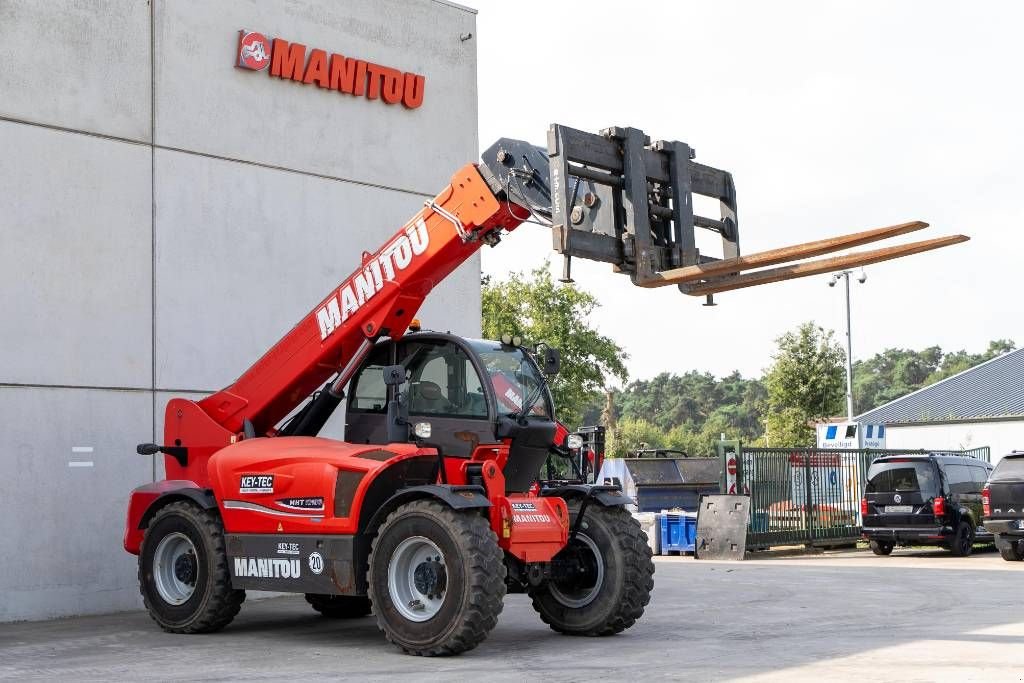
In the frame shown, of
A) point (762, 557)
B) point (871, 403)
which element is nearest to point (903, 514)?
point (762, 557)

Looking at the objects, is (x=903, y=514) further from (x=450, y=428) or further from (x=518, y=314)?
(x=518, y=314)

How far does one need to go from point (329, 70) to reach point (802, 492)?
13.0 m

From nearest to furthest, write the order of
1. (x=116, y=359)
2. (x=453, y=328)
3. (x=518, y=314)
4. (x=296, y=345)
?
1. (x=296, y=345)
2. (x=116, y=359)
3. (x=453, y=328)
4. (x=518, y=314)

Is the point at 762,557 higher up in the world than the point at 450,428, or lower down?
lower down

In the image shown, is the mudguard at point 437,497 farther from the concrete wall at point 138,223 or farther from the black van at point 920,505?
the black van at point 920,505

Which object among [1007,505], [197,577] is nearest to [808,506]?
[1007,505]

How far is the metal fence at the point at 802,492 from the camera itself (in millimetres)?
23547

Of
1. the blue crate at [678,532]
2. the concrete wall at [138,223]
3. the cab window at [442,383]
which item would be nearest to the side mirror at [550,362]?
the cab window at [442,383]

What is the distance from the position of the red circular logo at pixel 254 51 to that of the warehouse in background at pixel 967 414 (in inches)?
1368

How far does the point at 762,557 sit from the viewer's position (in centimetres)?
2319

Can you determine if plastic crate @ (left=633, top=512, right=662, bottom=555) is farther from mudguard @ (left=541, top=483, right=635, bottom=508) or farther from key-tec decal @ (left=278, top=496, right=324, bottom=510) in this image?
key-tec decal @ (left=278, top=496, right=324, bottom=510)

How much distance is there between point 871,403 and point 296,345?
120 metres

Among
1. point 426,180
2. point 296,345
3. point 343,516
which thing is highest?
point 426,180

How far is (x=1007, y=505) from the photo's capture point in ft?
68.4
